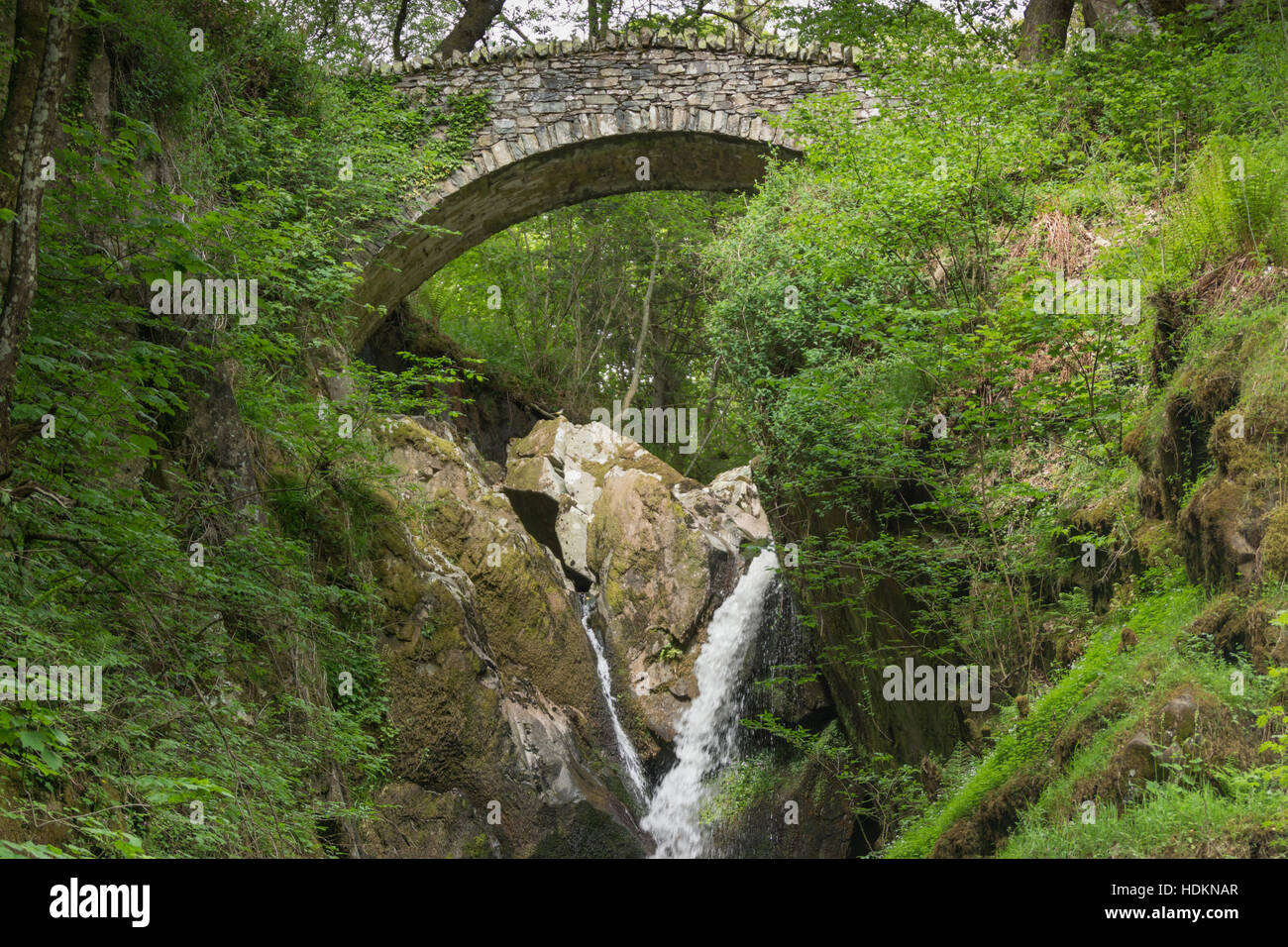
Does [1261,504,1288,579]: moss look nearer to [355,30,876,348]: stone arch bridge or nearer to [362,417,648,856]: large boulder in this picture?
[362,417,648,856]: large boulder

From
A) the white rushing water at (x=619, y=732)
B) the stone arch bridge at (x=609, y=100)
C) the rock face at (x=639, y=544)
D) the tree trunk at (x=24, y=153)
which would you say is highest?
the stone arch bridge at (x=609, y=100)

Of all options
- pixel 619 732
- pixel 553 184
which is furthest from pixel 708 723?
pixel 553 184

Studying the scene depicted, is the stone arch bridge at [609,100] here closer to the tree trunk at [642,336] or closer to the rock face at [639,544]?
the rock face at [639,544]

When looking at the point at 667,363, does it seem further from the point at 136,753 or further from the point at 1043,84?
the point at 136,753

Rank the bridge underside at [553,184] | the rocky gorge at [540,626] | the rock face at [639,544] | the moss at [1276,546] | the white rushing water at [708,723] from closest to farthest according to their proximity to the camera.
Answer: the moss at [1276,546]
the rocky gorge at [540,626]
the white rushing water at [708,723]
the bridge underside at [553,184]
the rock face at [639,544]

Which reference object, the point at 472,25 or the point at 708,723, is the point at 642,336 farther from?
the point at 708,723

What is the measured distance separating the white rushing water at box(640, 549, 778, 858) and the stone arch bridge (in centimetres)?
582

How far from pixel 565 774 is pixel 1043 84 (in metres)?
9.32

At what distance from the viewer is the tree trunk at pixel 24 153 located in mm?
4285

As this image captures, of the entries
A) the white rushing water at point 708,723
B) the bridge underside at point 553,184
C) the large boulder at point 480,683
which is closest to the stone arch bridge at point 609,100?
the bridge underside at point 553,184

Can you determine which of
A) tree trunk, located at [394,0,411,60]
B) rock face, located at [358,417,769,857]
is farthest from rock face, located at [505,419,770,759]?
tree trunk, located at [394,0,411,60]

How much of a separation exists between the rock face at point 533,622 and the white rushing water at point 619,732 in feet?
0.51

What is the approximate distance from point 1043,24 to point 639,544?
8739mm
